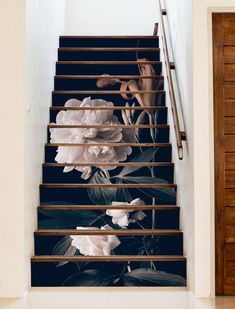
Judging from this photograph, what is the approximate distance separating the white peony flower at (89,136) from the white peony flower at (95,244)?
79 centimetres

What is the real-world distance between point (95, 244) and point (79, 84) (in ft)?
7.67

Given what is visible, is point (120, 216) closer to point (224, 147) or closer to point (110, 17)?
point (224, 147)

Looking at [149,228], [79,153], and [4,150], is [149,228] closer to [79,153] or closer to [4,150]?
[79,153]

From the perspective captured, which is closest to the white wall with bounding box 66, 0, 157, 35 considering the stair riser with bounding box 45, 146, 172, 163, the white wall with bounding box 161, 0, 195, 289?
the white wall with bounding box 161, 0, 195, 289

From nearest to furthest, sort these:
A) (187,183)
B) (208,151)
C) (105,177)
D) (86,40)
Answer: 1. (208,151)
2. (187,183)
3. (105,177)
4. (86,40)

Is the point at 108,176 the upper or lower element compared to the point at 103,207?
upper

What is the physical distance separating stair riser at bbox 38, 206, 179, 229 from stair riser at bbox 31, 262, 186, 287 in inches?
19.3

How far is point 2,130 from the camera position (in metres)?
4.73

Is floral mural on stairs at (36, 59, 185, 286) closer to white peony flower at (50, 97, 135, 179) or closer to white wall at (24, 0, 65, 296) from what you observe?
white peony flower at (50, 97, 135, 179)

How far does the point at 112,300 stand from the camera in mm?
4531

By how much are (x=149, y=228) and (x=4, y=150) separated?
4.93 ft

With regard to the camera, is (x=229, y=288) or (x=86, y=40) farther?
(x=86, y=40)

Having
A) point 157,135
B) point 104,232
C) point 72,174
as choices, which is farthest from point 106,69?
point 104,232

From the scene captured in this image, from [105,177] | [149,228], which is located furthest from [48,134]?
[149,228]
